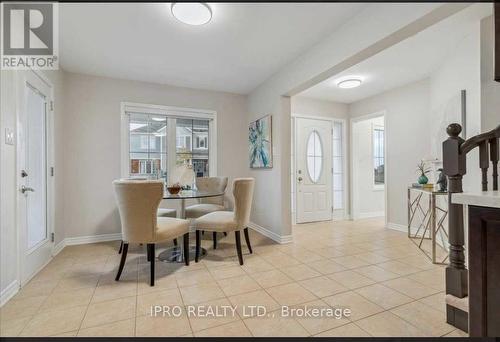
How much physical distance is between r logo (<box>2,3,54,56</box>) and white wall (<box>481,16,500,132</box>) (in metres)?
3.92

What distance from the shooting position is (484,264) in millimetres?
1128

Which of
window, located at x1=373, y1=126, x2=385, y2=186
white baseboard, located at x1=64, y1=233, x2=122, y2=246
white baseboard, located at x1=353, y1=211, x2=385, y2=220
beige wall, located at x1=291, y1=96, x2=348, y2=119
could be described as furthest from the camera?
window, located at x1=373, y1=126, x2=385, y2=186

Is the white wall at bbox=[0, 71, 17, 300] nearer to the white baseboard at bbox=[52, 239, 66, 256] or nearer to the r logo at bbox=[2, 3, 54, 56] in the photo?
the r logo at bbox=[2, 3, 54, 56]

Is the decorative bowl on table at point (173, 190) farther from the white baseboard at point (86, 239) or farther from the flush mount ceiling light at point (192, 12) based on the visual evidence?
the flush mount ceiling light at point (192, 12)

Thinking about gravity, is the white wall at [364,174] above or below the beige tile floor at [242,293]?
above

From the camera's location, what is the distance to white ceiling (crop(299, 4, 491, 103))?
244 centimetres

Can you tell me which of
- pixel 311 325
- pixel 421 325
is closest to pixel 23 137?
pixel 311 325

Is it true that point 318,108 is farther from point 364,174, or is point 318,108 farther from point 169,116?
point 169,116

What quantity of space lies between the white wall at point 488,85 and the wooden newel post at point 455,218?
41.5 inches

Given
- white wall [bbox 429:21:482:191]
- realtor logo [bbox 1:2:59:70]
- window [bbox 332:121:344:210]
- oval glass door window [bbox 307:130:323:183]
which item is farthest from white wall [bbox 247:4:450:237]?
realtor logo [bbox 1:2:59:70]

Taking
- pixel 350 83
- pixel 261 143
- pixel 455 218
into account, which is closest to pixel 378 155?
pixel 350 83

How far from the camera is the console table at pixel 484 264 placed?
1086mm

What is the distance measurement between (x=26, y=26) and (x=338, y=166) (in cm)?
514

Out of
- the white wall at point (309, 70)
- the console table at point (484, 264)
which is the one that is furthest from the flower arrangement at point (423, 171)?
the console table at point (484, 264)
